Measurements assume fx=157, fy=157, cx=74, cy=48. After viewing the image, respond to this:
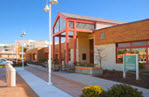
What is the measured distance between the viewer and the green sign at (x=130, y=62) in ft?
36.9

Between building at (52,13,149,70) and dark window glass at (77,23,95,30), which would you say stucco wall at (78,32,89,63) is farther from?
dark window glass at (77,23,95,30)

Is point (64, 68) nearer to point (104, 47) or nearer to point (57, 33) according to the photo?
point (104, 47)

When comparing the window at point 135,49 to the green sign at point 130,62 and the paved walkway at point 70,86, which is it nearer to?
the green sign at point 130,62

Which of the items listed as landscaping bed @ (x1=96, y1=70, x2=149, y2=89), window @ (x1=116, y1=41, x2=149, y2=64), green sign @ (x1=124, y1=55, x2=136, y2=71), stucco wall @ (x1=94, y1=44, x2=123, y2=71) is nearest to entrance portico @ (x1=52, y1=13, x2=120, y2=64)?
stucco wall @ (x1=94, y1=44, x2=123, y2=71)

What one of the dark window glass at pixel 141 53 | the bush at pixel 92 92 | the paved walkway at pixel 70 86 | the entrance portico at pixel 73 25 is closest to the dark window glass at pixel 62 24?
the entrance portico at pixel 73 25

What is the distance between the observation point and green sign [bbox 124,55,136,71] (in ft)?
36.9

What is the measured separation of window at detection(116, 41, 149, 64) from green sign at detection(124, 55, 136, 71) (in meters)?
4.12

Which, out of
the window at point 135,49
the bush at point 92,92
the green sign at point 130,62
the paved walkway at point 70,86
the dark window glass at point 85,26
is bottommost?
the paved walkway at point 70,86

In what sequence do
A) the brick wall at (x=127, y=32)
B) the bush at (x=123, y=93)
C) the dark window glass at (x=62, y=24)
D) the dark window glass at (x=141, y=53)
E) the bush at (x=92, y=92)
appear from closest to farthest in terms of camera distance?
the bush at (x=123, y=93) → the bush at (x=92, y=92) → the brick wall at (x=127, y=32) → the dark window glass at (x=141, y=53) → the dark window glass at (x=62, y=24)

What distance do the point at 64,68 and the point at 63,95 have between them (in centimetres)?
1017

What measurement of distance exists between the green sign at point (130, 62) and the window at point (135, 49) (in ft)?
13.5

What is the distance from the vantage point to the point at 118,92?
4941mm

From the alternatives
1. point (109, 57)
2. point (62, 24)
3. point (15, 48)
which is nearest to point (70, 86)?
point (109, 57)

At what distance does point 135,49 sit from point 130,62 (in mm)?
4869
